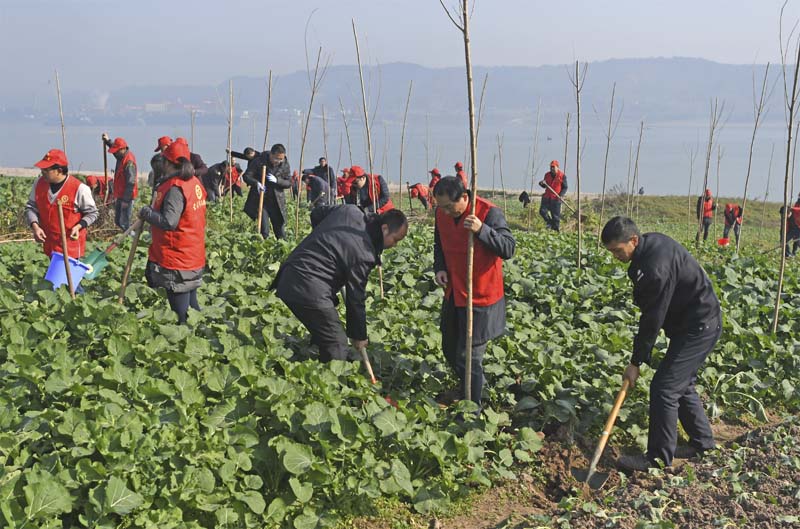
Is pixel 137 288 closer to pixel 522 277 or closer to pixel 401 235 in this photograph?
pixel 401 235

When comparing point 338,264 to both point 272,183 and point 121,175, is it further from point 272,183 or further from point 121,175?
point 121,175

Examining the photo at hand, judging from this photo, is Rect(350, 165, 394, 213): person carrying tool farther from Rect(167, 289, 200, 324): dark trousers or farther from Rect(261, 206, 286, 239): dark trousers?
Rect(167, 289, 200, 324): dark trousers

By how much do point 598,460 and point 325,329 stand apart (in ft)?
6.08

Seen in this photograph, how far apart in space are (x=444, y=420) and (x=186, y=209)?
242 centimetres

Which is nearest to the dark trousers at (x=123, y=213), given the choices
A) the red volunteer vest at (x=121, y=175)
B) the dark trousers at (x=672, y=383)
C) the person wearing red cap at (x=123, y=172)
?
the person wearing red cap at (x=123, y=172)

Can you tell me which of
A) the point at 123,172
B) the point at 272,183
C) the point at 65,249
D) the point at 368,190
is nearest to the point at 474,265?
the point at 65,249

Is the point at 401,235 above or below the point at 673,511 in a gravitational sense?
above

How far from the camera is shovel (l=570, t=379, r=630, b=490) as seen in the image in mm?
4191

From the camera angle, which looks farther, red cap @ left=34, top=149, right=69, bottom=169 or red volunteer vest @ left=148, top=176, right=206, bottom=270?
red cap @ left=34, top=149, right=69, bottom=169

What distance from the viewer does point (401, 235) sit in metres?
4.31

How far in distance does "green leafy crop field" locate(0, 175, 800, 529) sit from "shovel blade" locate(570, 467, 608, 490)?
96 mm

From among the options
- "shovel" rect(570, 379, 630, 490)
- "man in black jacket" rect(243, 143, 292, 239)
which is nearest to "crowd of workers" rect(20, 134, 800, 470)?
"shovel" rect(570, 379, 630, 490)

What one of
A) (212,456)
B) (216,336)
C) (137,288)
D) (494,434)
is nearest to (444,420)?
(494,434)

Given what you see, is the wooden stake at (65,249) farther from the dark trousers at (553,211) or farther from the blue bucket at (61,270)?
the dark trousers at (553,211)
